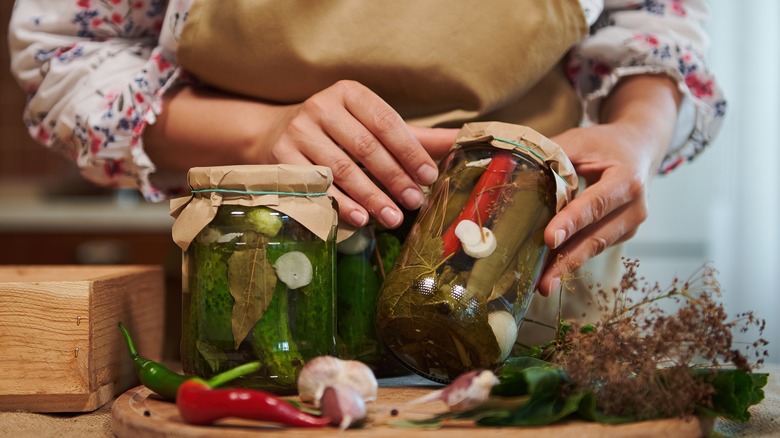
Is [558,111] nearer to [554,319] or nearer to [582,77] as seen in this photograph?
[582,77]

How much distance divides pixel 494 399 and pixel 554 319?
41 cm

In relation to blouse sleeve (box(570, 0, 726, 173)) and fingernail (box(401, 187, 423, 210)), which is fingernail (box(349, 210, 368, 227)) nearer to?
fingernail (box(401, 187, 423, 210))

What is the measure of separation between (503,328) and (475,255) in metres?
0.07

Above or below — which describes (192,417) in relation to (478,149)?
below

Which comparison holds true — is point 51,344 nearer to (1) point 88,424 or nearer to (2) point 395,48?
(1) point 88,424

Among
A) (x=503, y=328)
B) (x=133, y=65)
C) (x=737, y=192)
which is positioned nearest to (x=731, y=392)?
(x=503, y=328)

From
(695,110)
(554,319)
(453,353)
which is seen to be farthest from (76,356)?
(695,110)

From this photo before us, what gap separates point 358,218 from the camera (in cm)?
88

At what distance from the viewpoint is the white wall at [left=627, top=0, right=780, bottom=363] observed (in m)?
2.51

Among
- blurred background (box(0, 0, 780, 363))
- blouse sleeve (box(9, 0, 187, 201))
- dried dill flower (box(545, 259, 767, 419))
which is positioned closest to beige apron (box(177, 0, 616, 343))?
blouse sleeve (box(9, 0, 187, 201))

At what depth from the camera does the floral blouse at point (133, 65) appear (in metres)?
1.07

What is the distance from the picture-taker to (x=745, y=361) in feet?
2.43

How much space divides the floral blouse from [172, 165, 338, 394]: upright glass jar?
314 millimetres

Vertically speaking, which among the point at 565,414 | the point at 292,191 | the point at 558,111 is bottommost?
the point at 565,414
